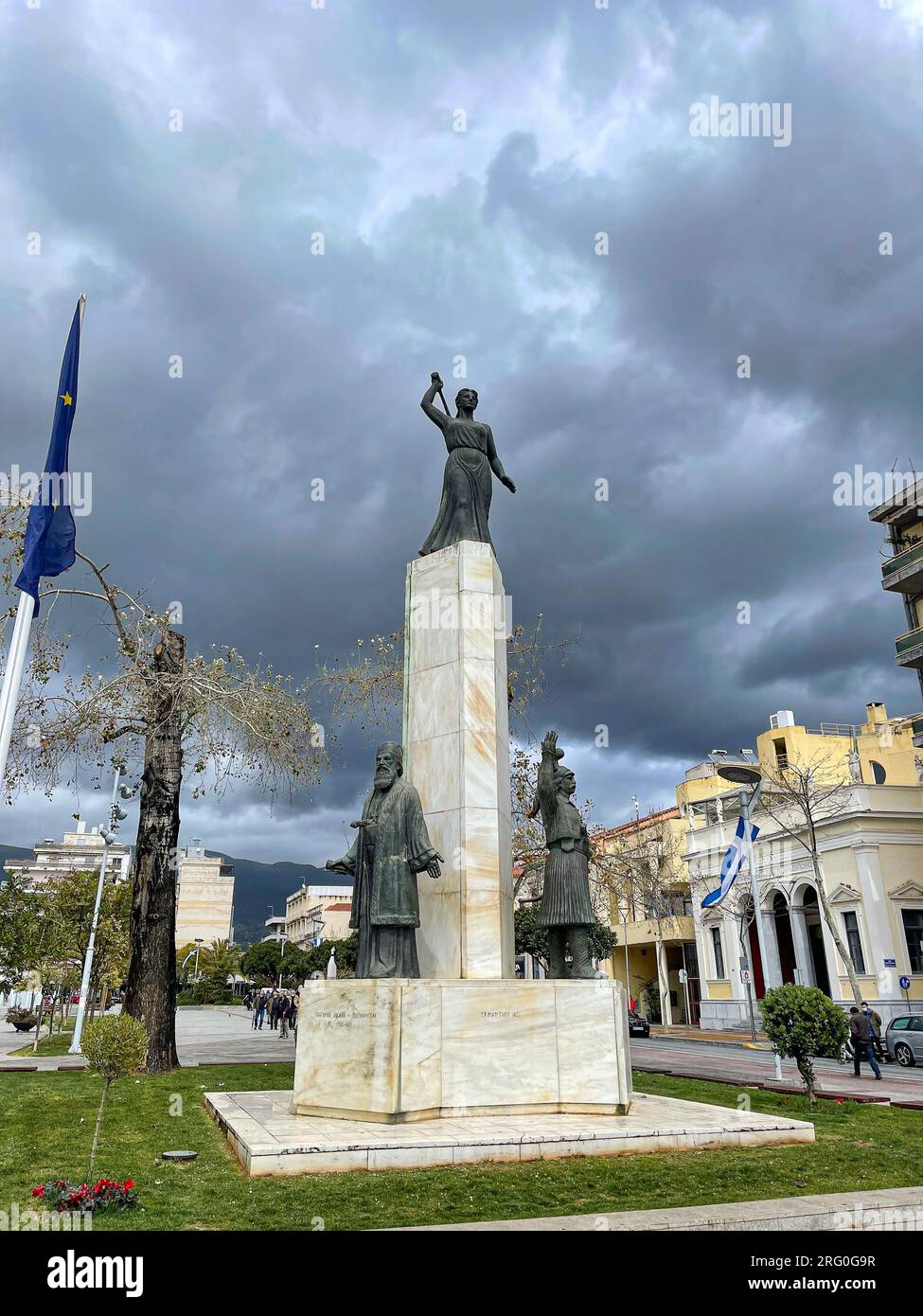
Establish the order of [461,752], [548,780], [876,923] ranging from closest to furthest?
[461,752]
[548,780]
[876,923]

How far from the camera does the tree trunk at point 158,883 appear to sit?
17.0 meters

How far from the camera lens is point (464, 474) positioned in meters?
13.0

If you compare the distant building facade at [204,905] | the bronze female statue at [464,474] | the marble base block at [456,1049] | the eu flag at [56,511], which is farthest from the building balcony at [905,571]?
the distant building facade at [204,905]

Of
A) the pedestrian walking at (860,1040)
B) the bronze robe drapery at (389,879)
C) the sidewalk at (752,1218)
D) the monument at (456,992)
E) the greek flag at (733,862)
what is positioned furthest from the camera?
the greek flag at (733,862)

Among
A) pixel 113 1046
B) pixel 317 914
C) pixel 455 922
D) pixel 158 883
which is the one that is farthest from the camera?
pixel 317 914

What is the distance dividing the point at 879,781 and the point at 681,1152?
41.6m

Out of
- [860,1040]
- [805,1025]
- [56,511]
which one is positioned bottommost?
[860,1040]

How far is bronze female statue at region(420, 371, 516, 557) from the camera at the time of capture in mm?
12859

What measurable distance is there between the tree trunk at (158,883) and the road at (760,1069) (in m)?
10.9

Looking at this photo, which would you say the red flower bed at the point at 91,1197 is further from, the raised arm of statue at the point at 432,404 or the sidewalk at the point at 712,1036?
the sidewalk at the point at 712,1036

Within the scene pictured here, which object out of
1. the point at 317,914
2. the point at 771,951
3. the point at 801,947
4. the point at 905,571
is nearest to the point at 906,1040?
the point at 801,947

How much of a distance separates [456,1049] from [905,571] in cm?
3488

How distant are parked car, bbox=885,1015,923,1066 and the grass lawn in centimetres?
1813

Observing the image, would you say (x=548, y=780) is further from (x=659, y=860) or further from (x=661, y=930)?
(x=661, y=930)
